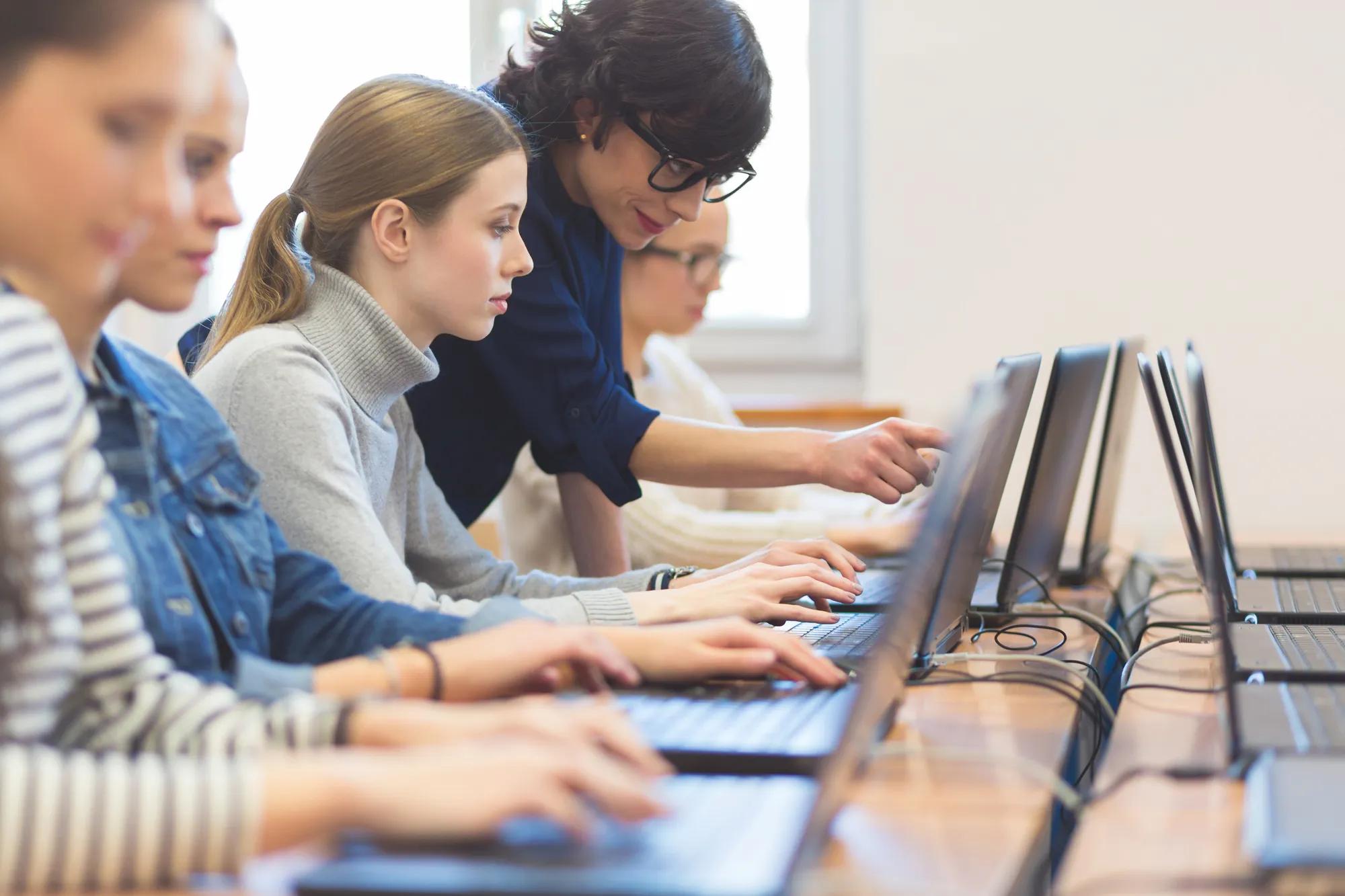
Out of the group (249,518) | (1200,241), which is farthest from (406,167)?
(1200,241)

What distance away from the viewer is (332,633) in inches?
41.1

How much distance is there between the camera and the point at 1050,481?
1486 millimetres

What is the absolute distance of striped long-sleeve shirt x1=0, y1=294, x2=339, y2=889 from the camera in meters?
0.62

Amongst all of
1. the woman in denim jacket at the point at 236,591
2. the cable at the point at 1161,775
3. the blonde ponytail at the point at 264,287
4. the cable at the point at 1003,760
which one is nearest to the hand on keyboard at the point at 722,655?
the woman in denim jacket at the point at 236,591

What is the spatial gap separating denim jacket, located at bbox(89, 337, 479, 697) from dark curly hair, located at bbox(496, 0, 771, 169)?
2.17 feet

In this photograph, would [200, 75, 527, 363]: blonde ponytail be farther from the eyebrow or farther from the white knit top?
the white knit top

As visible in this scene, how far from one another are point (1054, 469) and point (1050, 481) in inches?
0.6

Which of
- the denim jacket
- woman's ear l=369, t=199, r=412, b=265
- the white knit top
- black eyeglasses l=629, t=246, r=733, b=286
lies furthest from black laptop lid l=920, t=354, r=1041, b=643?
black eyeglasses l=629, t=246, r=733, b=286

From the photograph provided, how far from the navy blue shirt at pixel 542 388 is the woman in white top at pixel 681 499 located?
0.81ft

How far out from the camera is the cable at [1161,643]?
4.07 ft

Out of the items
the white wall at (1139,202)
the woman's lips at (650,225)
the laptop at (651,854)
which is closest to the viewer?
the laptop at (651,854)

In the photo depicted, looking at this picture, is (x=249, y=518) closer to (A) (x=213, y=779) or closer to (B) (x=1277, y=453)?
(A) (x=213, y=779)

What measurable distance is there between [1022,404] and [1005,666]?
218 millimetres

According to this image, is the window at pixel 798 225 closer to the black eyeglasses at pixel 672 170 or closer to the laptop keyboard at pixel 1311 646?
the black eyeglasses at pixel 672 170
